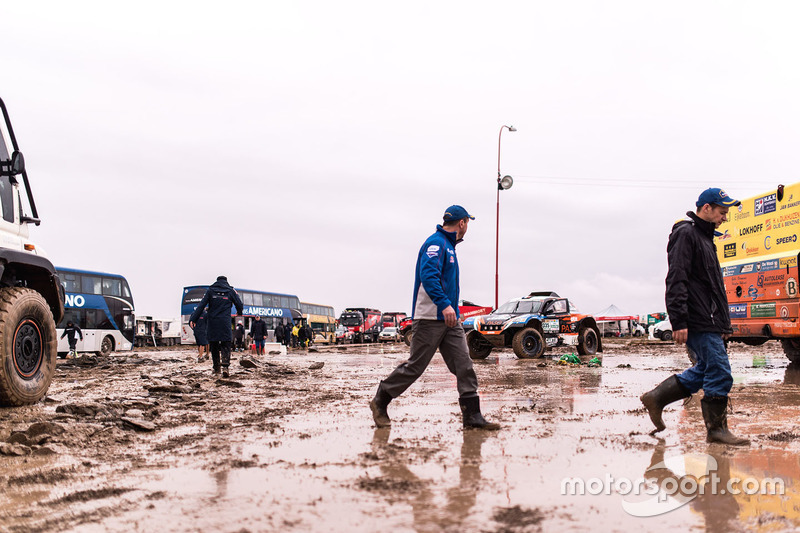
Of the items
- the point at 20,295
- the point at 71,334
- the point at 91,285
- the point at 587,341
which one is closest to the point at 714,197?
the point at 20,295

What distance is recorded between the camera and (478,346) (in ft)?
63.5

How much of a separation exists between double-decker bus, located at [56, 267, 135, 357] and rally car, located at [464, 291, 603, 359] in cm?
1701

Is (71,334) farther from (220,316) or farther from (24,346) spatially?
(24,346)

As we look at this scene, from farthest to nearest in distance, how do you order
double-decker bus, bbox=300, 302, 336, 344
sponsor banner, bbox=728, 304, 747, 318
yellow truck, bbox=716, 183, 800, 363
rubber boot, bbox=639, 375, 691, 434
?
double-decker bus, bbox=300, 302, 336, 344, sponsor banner, bbox=728, 304, 747, 318, yellow truck, bbox=716, 183, 800, 363, rubber boot, bbox=639, 375, 691, 434

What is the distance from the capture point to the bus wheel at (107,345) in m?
28.9

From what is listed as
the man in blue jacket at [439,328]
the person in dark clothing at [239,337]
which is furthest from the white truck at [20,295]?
the person in dark clothing at [239,337]

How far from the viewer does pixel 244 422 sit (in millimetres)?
6160

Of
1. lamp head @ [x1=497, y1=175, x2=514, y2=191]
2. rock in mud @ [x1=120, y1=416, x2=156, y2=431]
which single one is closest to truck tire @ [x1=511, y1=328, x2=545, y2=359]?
lamp head @ [x1=497, y1=175, x2=514, y2=191]

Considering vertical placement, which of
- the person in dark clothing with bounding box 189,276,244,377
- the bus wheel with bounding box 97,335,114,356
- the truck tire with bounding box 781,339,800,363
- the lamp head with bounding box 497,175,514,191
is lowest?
the bus wheel with bounding box 97,335,114,356

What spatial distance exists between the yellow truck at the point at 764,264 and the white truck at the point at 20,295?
11.2 m

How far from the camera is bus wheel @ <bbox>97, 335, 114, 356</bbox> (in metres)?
28.9

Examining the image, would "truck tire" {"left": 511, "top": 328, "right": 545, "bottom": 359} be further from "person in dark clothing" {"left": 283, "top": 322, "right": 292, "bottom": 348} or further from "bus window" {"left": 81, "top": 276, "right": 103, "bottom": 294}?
"person in dark clothing" {"left": 283, "top": 322, "right": 292, "bottom": 348}

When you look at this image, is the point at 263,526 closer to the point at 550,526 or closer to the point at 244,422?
the point at 550,526

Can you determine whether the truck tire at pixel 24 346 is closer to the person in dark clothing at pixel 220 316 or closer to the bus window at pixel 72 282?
the person in dark clothing at pixel 220 316
